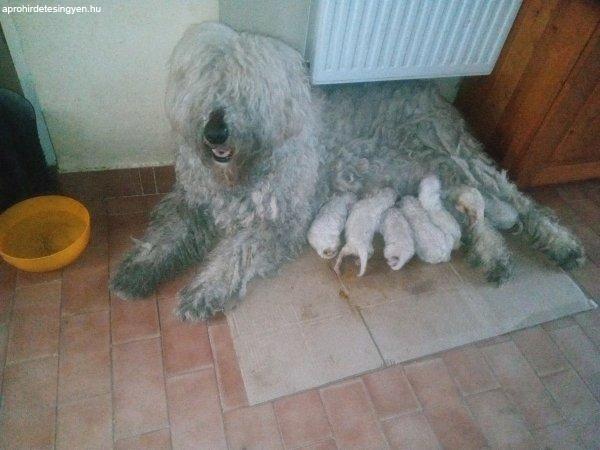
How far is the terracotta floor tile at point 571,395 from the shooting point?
1465 millimetres

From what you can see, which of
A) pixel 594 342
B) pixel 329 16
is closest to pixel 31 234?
pixel 329 16

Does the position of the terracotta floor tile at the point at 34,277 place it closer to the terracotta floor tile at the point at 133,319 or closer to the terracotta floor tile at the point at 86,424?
the terracotta floor tile at the point at 133,319

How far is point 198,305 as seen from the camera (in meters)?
1.52

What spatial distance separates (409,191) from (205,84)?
1.04m

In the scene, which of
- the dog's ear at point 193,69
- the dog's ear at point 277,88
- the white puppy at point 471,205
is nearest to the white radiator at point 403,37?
the dog's ear at point 277,88

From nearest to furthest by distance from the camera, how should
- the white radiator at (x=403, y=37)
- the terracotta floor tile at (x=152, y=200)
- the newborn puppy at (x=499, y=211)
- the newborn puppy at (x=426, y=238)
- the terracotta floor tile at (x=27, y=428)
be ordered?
the terracotta floor tile at (x=27, y=428), the white radiator at (x=403, y=37), the newborn puppy at (x=426, y=238), the newborn puppy at (x=499, y=211), the terracotta floor tile at (x=152, y=200)

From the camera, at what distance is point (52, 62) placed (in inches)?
61.2

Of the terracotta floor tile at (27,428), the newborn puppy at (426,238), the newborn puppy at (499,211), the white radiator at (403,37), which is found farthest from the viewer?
the newborn puppy at (499,211)

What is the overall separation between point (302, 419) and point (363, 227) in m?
0.70

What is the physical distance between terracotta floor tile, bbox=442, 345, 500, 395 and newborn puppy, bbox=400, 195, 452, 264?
343mm

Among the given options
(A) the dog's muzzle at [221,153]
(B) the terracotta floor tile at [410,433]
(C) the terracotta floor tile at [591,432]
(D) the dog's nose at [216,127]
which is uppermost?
(D) the dog's nose at [216,127]

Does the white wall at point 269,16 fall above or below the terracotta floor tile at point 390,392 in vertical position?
above

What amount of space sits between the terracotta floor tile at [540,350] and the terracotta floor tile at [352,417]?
2.06 ft

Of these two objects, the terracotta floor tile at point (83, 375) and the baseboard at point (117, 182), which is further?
the baseboard at point (117, 182)
